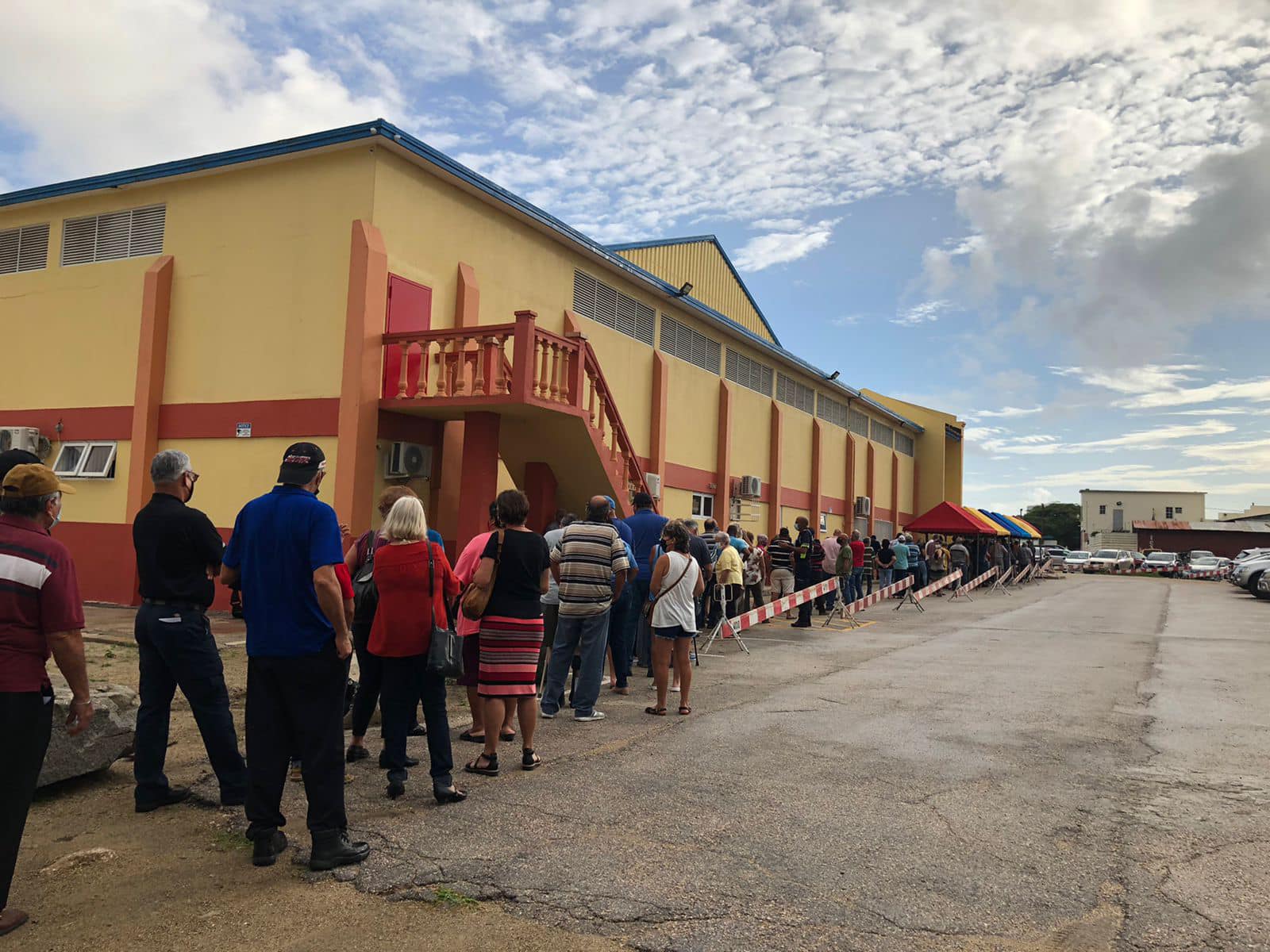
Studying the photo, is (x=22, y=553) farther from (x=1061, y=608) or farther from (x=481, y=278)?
(x=1061, y=608)

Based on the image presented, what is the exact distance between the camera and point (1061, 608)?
22.4 meters

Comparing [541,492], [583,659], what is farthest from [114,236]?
[583,659]

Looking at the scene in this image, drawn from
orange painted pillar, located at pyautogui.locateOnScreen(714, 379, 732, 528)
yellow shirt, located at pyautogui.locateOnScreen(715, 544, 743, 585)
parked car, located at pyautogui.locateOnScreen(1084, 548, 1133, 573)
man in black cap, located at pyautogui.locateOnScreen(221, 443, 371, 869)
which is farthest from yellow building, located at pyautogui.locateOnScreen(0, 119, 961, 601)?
parked car, located at pyautogui.locateOnScreen(1084, 548, 1133, 573)

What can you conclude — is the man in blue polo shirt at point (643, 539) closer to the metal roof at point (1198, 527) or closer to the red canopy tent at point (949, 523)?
the red canopy tent at point (949, 523)

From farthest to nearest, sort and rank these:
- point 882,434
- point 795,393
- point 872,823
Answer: point 882,434
point 795,393
point 872,823

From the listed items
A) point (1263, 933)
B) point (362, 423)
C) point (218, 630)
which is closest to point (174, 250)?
point (362, 423)

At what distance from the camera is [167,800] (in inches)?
204

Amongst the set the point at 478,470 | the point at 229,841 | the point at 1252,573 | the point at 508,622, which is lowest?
the point at 229,841

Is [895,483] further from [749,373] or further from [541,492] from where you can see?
[541,492]

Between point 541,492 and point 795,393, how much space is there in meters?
15.2

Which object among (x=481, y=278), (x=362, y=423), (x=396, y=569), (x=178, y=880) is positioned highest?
(x=481, y=278)

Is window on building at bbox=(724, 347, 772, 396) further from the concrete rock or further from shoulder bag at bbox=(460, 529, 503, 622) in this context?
the concrete rock

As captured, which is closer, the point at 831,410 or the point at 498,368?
the point at 498,368

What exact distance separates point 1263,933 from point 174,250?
15.8m
